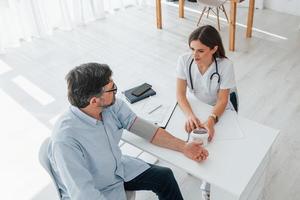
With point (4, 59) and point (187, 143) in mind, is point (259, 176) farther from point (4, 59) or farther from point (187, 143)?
point (4, 59)

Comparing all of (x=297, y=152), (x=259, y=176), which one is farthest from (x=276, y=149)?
(x=259, y=176)

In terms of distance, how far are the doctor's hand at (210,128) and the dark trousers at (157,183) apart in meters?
0.31

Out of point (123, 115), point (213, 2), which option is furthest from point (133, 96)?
point (213, 2)

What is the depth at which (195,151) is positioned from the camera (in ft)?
5.19

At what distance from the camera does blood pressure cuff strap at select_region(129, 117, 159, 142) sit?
1701 mm

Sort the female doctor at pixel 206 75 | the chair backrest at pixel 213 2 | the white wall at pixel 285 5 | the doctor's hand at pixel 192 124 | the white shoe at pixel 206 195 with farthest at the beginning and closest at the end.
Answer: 1. the white wall at pixel 285 5
2. the chair backrest at pixel 213 2
3. the white shoe at pixel 206 195
4. the female doctor at pixel 206 75
5. the doctor's hand at pixel 192 124

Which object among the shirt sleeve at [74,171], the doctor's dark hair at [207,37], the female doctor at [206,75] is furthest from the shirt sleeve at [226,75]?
the shirt sleeve at [74,171]

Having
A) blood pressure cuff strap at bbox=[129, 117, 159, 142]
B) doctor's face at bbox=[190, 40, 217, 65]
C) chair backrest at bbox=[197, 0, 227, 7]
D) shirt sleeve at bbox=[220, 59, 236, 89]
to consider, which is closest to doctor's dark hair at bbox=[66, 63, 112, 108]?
blood pressure cuff strap at bbox=[129, 117, 159, 142]

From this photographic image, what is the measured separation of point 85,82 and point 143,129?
41 cm

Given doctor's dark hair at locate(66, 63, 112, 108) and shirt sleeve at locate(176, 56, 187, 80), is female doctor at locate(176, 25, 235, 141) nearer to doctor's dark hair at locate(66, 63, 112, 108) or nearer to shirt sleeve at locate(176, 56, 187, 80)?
shirt sleeve at locate(176, 56, 187, 80)

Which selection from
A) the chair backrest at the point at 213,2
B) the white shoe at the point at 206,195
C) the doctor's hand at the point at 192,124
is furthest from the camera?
the chair backrest at the point at 213,2

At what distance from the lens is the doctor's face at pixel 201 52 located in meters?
1.91

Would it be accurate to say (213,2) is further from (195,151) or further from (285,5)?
(195,151)

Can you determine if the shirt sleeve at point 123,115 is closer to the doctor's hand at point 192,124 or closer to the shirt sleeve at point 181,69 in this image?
the doctor's hand at point 192,124
